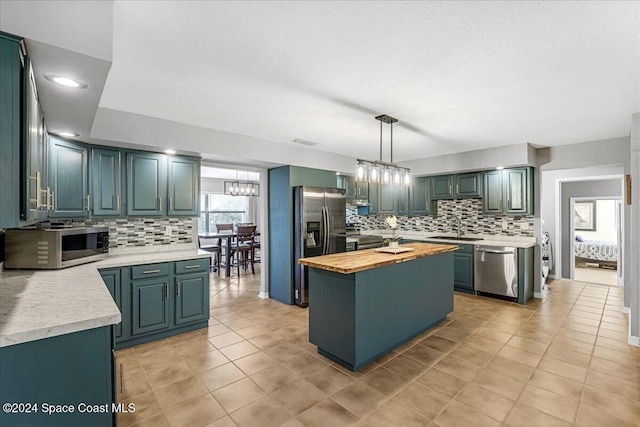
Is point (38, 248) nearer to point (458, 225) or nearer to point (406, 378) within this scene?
point (406, 378)

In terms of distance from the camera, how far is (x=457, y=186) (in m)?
5.43

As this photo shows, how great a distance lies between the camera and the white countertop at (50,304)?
128cm

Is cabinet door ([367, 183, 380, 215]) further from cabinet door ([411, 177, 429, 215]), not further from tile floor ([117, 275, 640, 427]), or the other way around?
tile floor ([117, 275, 640, 427])

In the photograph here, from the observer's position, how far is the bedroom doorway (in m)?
6.70

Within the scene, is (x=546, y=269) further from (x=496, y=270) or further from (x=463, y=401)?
(x=463, y=401)

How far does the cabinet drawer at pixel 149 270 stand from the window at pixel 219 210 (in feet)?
17.3

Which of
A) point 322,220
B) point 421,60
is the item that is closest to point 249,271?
point 322,220

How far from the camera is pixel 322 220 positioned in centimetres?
464

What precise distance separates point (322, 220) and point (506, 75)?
2973 mm

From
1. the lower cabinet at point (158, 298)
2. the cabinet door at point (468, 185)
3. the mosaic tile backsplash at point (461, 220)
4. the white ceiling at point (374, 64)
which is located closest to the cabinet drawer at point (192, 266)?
the lower cabinet at point (158, 298)

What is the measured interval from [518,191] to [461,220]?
120 centimetres

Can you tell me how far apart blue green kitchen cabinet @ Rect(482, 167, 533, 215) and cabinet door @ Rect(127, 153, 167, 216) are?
4.90 meters

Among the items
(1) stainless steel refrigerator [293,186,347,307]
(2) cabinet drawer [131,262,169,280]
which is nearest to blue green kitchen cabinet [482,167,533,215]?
(1) stainless steel refrigerator [293,186,347,307]

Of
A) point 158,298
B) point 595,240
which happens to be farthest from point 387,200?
point 595,240
